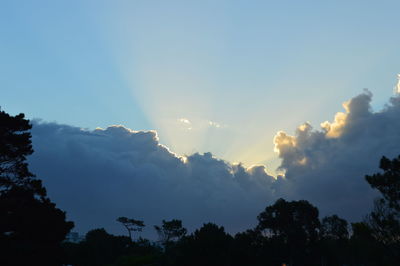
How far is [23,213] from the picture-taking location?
1010 inches

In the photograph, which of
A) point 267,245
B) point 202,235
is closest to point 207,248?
point 202,235

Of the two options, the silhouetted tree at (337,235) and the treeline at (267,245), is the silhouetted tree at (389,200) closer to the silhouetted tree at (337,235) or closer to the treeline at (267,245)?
the treeline at (267,245)

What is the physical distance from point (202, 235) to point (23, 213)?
2502cm

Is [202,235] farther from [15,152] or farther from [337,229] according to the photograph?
[337,229]

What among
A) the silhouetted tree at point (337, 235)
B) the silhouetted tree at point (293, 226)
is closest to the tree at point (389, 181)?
the silhouetted tree at point (293, 226)

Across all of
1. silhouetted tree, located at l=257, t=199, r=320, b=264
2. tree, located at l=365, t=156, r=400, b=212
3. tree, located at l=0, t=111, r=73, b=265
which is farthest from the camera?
silhouetted tree, located at l=257, t=199, r=320, b=264

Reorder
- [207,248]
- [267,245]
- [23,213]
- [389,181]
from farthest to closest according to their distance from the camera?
[267,245], [207,248], [389,181], [23,213]

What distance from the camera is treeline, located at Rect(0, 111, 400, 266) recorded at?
25.7 meters

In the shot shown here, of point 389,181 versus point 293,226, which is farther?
point 293,226

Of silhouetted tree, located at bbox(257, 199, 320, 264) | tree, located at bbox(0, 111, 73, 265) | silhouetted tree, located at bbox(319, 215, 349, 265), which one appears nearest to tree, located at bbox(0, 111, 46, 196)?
tree, located at bbox(0, 111, 73, 265)

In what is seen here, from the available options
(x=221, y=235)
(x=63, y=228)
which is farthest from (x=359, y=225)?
(x=63, y=228)

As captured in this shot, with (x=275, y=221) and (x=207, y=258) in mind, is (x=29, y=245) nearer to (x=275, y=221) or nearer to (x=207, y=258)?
(x=207, y=258)

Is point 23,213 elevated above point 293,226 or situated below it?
below

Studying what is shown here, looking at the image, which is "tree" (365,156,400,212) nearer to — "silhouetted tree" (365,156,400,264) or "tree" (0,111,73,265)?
"silhouetted tree" (365,156,400,264)
